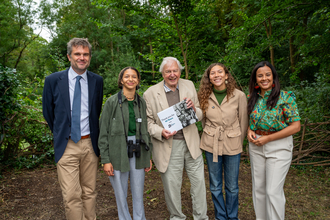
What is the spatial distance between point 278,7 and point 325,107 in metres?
3.09

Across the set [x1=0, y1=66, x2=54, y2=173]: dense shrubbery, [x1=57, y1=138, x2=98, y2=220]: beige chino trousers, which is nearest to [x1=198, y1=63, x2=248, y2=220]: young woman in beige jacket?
[x1=57, y1=138, x2=98, y2=220]: beige chino trousers

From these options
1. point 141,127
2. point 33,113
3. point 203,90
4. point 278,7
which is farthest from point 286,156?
point 33,113

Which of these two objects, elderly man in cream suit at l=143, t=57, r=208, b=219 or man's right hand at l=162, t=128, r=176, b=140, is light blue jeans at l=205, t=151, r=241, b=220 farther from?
man's right hand at l=162, t=128, r=176, b=140

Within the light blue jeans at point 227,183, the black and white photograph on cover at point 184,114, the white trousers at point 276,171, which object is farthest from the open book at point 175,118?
the white trousers at point 276,171

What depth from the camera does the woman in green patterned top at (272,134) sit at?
9.07ft

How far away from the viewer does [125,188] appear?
10.0 ft

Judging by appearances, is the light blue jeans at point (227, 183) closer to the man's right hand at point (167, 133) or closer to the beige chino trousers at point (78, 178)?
the man's right hand at point (167, 133)

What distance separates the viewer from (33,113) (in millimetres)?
5570

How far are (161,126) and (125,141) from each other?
58cm

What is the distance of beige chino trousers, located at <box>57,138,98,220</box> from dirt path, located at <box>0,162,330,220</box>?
834 mm

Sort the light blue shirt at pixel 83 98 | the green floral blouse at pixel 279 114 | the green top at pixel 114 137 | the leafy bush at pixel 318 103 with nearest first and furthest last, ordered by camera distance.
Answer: the green floral blouse at pixel 279 114, the green top at pixel 114 137, the light blue shirt at pixel 83 98, the leafy bush at pixel 318 103

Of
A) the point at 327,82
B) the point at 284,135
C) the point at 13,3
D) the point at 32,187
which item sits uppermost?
the point at 13,3

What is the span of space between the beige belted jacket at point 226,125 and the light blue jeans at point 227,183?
0.14 metres

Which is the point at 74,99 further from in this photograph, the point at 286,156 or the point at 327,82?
the point at 327,82
